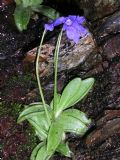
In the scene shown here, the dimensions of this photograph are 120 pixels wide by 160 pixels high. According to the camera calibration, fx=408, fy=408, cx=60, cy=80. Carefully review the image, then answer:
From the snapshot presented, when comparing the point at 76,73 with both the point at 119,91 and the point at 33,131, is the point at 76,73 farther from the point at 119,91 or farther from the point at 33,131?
the point at 33,131

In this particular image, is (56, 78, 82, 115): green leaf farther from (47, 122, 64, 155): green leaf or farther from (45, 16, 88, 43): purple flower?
(45, 16, 88, 43): purple flower

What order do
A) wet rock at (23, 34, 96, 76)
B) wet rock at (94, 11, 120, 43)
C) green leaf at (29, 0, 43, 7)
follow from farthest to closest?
1. green leaf at (29, 0, 43, 7)
2. wet rock at (94, 11, 120, 43)
3. wet rock at (23, 34, 96, 76)

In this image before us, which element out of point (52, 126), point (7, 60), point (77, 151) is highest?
point (7, 60)

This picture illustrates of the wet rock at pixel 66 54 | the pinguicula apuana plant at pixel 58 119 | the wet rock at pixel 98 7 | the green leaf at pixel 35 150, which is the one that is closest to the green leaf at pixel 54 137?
the pinguicula apuana plant at pixel 58 119

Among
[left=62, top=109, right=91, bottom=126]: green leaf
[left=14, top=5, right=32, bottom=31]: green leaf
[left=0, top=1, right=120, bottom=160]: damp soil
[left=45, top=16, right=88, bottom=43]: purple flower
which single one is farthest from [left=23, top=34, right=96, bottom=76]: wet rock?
[left=45, top=16, right=88, bottom=43]: purple flower

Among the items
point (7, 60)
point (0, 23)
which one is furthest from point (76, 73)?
point (0, 23)

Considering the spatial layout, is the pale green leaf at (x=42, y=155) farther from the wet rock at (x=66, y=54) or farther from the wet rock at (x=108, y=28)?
the wet rock at (x=108, y=28)
